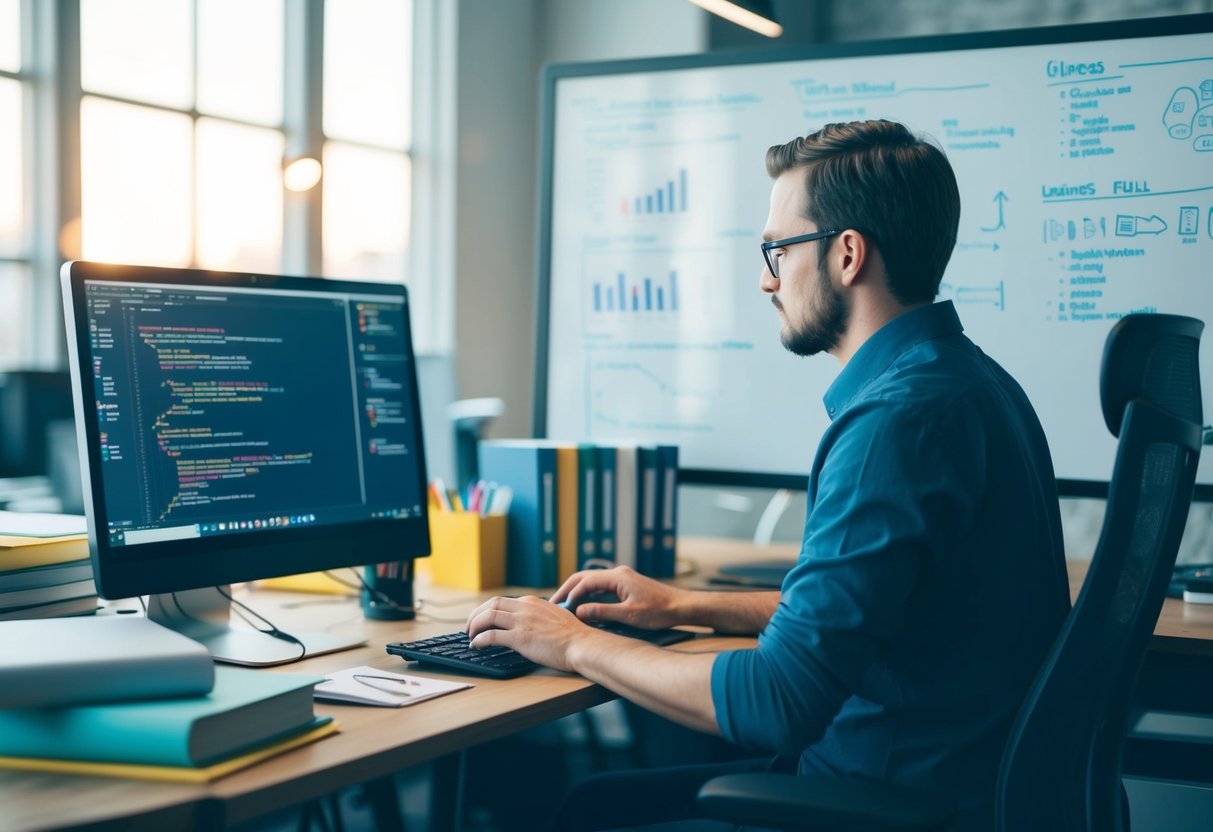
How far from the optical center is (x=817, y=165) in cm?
145

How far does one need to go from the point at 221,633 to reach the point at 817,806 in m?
0.87

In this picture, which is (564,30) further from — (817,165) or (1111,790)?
(1111,790)

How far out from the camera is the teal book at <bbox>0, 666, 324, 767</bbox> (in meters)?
1.02

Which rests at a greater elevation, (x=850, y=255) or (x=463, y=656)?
(x=850, y=255)

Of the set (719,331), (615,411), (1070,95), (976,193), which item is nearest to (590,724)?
(615,411)

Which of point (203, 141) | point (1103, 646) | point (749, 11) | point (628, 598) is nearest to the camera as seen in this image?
point (1103, 646)

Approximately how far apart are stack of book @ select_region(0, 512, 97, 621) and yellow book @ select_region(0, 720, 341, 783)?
384 mm

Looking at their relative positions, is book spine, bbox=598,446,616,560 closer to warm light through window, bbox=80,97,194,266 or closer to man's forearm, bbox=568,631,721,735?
man's forearm, bbox=568,631,721,735

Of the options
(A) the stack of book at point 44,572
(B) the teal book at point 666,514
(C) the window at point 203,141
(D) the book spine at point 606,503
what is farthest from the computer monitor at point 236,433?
(C) the window at point 203,141

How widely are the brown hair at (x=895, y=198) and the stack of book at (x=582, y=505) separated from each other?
797 mm

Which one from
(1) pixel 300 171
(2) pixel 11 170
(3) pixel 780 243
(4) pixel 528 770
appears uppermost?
(2) pixel 11 170

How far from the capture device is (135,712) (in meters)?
1.04

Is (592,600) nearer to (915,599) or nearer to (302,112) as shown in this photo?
(915,599)

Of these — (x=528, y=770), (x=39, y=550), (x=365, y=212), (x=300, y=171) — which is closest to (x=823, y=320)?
(x=39, y=550)
